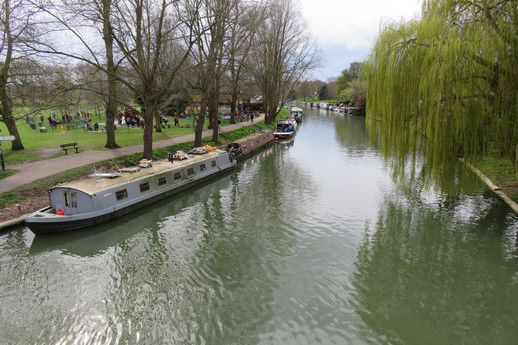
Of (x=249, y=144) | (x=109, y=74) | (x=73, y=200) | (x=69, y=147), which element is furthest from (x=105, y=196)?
(x=249, y=144)

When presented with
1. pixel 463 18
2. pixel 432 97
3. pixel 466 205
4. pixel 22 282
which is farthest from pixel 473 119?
pixel 22 282

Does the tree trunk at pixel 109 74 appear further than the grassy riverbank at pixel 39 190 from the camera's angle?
Yes

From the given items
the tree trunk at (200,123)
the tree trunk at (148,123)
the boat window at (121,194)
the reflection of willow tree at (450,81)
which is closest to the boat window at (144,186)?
the boat window at (121,194)

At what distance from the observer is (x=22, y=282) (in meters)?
9.34

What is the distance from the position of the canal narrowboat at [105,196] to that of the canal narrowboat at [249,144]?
858 cm

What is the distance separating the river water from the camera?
24.8 ft

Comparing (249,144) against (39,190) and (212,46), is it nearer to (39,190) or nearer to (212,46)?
(212,46)

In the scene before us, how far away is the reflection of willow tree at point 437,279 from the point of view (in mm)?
7598

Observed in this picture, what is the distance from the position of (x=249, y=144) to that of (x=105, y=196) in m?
18.1

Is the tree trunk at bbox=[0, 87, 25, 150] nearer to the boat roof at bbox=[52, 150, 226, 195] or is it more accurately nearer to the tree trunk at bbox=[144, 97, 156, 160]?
the boat roof at bbox=[52, 150, 226, 195]

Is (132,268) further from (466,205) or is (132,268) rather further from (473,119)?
(466,205)

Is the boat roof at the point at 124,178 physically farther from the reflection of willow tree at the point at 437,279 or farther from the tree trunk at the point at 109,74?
the reflection of willow tree at the point at 437,279

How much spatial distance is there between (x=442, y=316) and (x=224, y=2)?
2038 centimetres

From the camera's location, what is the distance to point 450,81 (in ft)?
33.9
